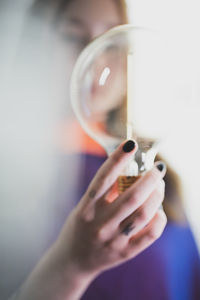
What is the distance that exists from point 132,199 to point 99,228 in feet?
0.24

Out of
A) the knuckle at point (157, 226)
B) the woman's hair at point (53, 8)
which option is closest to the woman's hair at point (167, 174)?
the woman's hair at point (53, 8)

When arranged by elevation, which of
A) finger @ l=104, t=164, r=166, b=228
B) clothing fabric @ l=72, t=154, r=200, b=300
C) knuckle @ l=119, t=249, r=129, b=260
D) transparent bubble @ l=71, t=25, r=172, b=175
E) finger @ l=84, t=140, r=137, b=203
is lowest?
clothing fabric @ l=72, t=154, r=200, b=300

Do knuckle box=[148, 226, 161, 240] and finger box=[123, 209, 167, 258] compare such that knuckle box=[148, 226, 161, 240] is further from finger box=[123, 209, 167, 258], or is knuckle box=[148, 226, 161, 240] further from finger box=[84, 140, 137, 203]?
finger box=[84, 140, 137, 203]

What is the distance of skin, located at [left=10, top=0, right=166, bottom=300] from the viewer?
490mm

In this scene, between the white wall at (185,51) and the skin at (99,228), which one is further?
the white wall at (185,51)

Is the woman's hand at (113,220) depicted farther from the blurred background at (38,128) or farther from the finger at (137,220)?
the blurred background at (38,128)

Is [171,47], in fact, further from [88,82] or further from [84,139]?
[84,139]

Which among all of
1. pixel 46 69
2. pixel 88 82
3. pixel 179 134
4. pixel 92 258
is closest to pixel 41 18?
pixel 46 69

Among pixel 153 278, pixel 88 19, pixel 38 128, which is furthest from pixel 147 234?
pixel 88 19

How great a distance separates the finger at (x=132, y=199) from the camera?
484 mm

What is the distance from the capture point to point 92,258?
56 centimetres

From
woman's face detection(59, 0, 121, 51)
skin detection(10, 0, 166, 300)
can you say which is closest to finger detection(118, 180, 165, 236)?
skin detection(10, 0, 166, 300)

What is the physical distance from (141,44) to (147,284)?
1.42ft

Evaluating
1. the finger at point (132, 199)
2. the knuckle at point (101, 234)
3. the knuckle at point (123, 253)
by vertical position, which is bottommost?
the knuckle at point (123, 253)
